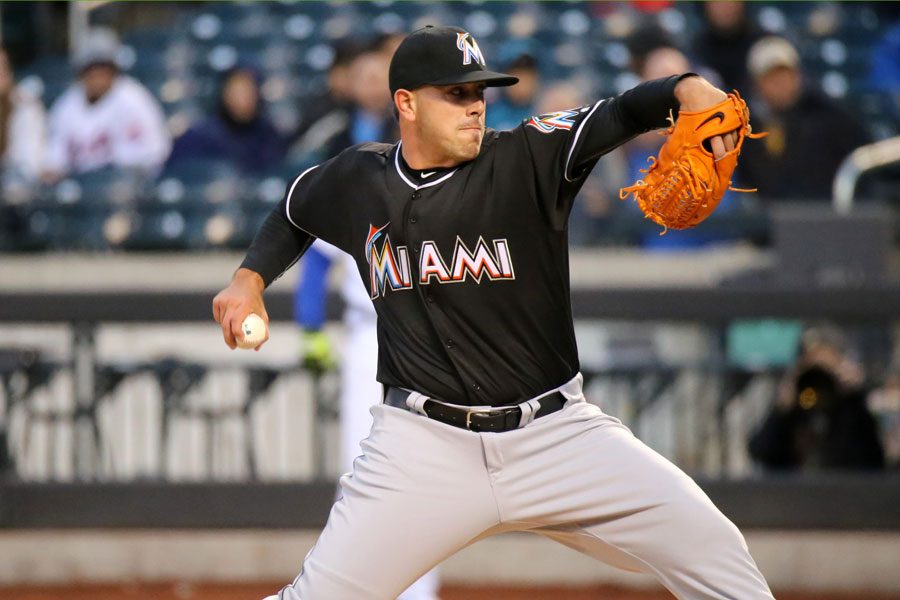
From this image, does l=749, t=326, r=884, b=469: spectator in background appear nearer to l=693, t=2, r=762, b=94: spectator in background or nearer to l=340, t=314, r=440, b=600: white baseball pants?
l=340, t=314, r=440, b=600: white baseball pants

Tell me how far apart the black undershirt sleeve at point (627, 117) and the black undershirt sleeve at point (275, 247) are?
2.93ft

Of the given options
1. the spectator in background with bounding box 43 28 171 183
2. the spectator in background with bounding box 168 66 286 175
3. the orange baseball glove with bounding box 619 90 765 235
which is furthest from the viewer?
the spectator in background with bounding box 43 28 171 183

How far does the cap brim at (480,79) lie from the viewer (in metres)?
3.57

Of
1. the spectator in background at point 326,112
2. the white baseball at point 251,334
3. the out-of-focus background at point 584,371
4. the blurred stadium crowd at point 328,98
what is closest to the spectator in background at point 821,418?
the out-of-focus background at point 584,371

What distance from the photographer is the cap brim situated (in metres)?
3.57

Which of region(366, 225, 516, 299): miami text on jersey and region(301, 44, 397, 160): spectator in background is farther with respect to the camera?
region(301, 44, 397, 160): spectator in background

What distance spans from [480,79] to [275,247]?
81cm

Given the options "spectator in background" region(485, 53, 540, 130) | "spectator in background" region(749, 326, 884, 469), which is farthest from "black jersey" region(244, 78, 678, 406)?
"spectator in background" region(485, 53, 540, 130)

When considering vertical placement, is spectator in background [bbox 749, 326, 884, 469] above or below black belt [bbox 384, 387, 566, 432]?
below

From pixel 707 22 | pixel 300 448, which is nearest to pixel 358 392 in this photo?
pixel 300 448

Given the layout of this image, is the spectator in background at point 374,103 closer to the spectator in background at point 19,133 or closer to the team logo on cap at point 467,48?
the team logo on cap at point 467,48

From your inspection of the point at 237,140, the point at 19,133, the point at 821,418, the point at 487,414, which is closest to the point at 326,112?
the point at 237,140

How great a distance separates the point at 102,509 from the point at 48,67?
20.0ft

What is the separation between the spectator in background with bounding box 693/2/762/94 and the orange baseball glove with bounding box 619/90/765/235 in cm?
628
